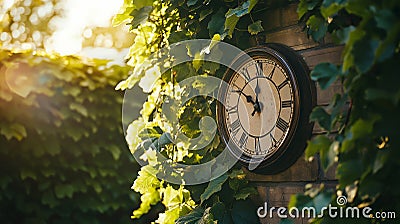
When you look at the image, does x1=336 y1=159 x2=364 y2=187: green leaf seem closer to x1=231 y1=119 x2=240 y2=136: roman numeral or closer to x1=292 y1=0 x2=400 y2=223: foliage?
x1=292 y1=0 x2=400 y2=223: foliage

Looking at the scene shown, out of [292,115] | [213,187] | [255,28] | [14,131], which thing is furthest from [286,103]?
[14,131]

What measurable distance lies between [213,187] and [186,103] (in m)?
0.41

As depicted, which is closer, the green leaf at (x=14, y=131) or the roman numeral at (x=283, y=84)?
the roman numeral at (x=283, y=84)

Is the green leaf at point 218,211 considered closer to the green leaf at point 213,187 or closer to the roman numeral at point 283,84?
the green leaf at point 213,187

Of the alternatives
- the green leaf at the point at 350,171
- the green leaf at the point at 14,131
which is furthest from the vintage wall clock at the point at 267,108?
the green leaf at the point at 14,131

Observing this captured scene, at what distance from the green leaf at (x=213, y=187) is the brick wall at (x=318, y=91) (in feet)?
0.35

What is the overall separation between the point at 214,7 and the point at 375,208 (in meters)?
1.00

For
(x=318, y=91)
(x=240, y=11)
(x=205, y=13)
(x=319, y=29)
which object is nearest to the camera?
(x=319, y=29)

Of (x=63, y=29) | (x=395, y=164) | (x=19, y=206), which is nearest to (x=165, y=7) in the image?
(x=395, y=164)

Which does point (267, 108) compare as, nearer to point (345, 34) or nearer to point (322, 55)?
point (322, 55)

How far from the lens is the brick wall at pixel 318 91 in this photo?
1829 mm

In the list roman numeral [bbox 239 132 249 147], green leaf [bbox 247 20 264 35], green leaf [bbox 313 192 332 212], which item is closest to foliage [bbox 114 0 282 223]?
green leaf [bbox 247 20 264 35]

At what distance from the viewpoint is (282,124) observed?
6.21 ft

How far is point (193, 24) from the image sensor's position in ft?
7.60
